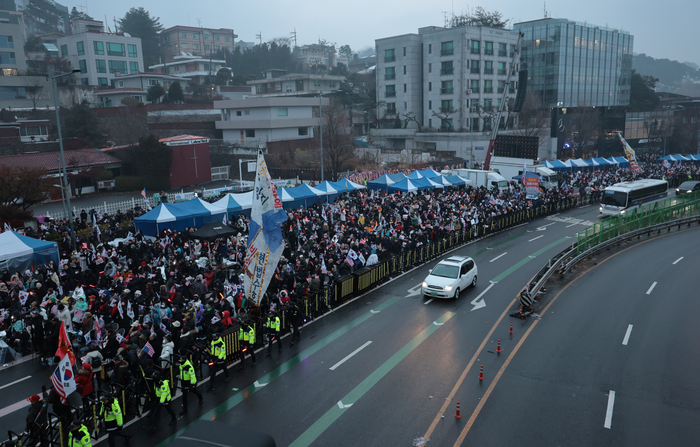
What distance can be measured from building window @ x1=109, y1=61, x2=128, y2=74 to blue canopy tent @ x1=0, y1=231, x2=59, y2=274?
222 feet

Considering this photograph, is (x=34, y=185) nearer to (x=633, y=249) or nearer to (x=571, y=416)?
(x=571, y=416)

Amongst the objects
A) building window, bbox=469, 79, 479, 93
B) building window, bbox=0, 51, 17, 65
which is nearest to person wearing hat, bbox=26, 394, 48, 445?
building window, bbox=469, 79, 479, 93

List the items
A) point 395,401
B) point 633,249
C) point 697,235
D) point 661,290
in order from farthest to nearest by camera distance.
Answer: point 697,235, point 633,249, point 661,290, point 395,401

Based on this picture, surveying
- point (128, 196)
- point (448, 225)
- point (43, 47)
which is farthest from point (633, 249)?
point (43, 47)

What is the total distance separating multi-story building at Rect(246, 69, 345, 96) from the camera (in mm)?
84062

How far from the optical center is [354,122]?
8525cm

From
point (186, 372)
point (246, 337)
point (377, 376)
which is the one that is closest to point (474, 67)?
point (377, 376)

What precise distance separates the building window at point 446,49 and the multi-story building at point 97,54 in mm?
51559

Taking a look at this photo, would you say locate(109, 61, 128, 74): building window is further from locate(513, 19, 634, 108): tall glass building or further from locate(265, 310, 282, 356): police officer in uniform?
locate(265, 310, 282, 356): police officer in uniform

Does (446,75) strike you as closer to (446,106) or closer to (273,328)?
(446,106)

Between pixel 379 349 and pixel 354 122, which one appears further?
pixel 354 122

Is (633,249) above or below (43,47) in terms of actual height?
below

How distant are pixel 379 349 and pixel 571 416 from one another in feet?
17.4

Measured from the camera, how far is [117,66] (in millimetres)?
77812
